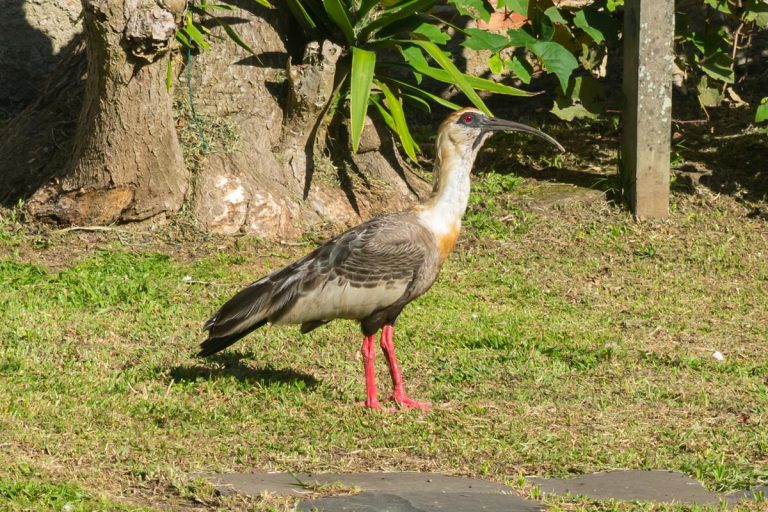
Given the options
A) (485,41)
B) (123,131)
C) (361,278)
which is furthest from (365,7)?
(361,278)

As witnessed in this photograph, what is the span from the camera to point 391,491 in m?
4.66

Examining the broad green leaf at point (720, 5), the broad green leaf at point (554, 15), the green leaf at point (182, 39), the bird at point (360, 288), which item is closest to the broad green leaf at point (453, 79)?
the broad green leaf at point (554, 15)

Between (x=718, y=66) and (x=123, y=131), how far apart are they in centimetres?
499

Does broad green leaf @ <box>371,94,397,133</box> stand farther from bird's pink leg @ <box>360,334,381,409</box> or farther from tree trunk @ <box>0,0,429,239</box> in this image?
bird's pink leg @ <box>360,334,381,409</box>

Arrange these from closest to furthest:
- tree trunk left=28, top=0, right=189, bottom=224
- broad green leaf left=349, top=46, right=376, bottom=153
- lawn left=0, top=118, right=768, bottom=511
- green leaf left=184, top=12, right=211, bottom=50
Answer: lawn left=0, top=118, right=768, bottom=511 → tree trunk left=28, top=0, right=189, bottom=224 → broad green leaf left=349, top=46, right=376, bottom=153 → green leaf left=184, top=12, right=211, bottom=50

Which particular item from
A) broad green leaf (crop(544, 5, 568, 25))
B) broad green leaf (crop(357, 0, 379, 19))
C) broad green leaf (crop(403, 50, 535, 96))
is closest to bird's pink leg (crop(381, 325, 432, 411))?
broad green leaf (crop(403, 50, 535, 96))

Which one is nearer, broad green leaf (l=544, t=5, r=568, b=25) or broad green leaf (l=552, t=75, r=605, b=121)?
broad green leaf (l=544, t=5, r=568, b=25)

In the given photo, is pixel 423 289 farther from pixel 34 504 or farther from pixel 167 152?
pixel 167 152

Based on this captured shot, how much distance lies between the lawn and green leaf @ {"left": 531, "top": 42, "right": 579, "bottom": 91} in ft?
3.67

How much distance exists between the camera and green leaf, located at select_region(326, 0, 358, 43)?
845 cm

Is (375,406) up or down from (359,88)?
down

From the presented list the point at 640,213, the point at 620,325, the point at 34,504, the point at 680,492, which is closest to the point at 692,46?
the point at 640,213

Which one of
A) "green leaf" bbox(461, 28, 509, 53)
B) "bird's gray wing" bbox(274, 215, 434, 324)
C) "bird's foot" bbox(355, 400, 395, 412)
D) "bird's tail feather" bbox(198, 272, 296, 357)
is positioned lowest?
"bird's foot" bbox(355, 400, 395, 412)

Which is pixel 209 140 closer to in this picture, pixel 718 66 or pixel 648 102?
pixel 648 102
